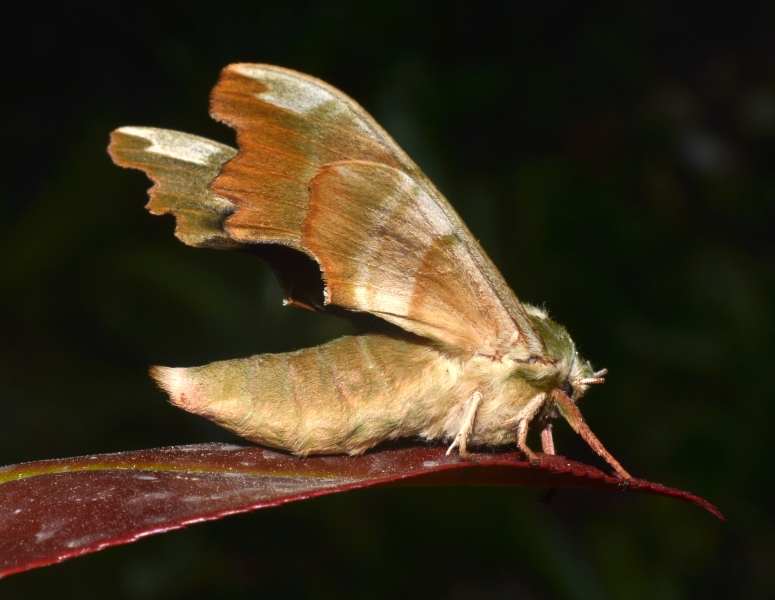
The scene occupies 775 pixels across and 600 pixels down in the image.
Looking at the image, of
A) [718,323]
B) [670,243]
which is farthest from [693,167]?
[718,323]

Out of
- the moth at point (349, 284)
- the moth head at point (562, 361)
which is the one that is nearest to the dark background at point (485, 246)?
the moth head at point (562, 361)

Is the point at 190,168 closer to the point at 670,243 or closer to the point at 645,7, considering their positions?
the point at 670,243

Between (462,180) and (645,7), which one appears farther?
(645,7)

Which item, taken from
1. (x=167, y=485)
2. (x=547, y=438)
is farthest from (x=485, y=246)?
(x=167, y=485)

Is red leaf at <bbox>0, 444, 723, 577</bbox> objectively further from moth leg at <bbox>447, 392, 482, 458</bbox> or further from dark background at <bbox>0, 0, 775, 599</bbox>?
dark background at <bbox>0, 0, 775, 599</bbox>

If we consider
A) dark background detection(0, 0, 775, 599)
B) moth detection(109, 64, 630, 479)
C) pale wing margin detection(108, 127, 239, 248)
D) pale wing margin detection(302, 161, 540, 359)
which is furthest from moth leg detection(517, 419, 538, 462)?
dark background detection(0, 0, 775, 599)

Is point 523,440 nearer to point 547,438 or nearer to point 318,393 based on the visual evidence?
point 547,438

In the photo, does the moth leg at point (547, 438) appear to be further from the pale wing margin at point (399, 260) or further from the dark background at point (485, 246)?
the dark background at point (485, 246)
